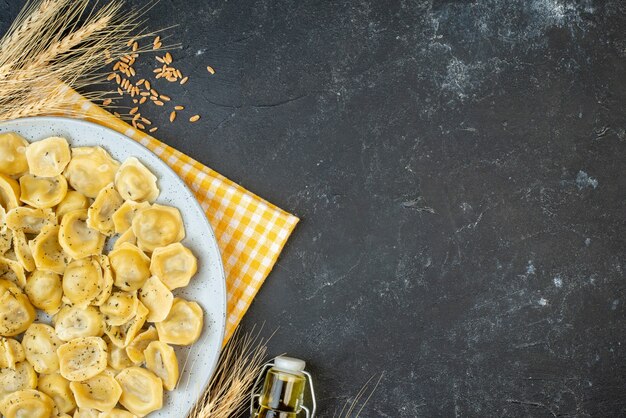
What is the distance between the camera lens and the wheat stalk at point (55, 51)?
2959mm

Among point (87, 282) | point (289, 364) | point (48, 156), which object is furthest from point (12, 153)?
point (289, 364)

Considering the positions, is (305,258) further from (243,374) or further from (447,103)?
(447,103)

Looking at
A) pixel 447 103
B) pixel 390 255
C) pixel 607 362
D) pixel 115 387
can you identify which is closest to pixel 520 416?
pixel 607 362

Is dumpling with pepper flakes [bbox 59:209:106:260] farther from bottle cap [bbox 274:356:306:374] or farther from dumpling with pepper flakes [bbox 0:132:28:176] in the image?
bottle cap [bbox 274:356:306:374]

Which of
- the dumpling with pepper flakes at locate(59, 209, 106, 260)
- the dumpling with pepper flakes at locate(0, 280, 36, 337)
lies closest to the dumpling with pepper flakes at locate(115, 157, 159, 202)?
the dumpling with pepper flakes at locate(59, 209, 106, 260)

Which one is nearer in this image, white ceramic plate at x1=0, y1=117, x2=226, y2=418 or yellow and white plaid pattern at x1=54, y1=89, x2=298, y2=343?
white ceramic plate at x1=0, y1=117, x2=226, y2=418

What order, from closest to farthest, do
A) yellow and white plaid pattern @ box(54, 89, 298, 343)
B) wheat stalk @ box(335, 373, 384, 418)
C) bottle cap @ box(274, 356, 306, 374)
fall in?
1. bottle cap @ box(274, 356, 306, 374)
2. yellow and white plaid pattern @ box(54, 89, 298, 343)
3. wheat stalk @ box(335, 373, 384, 418)

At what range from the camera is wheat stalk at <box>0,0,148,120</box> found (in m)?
2.96

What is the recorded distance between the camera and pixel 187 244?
3.04 metres

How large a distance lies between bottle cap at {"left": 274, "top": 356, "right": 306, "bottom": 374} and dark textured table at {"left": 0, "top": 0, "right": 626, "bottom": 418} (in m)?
Result: 0.20

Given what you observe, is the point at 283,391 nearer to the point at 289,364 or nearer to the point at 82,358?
the point at 289,364

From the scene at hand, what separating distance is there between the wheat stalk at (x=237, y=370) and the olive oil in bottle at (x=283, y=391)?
0.35ft

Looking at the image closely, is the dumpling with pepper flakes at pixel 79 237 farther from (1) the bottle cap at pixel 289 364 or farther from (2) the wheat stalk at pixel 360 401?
(2) the wheat stalk at pixel 360 401

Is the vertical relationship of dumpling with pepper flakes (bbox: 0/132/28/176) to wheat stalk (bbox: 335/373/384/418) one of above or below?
above
